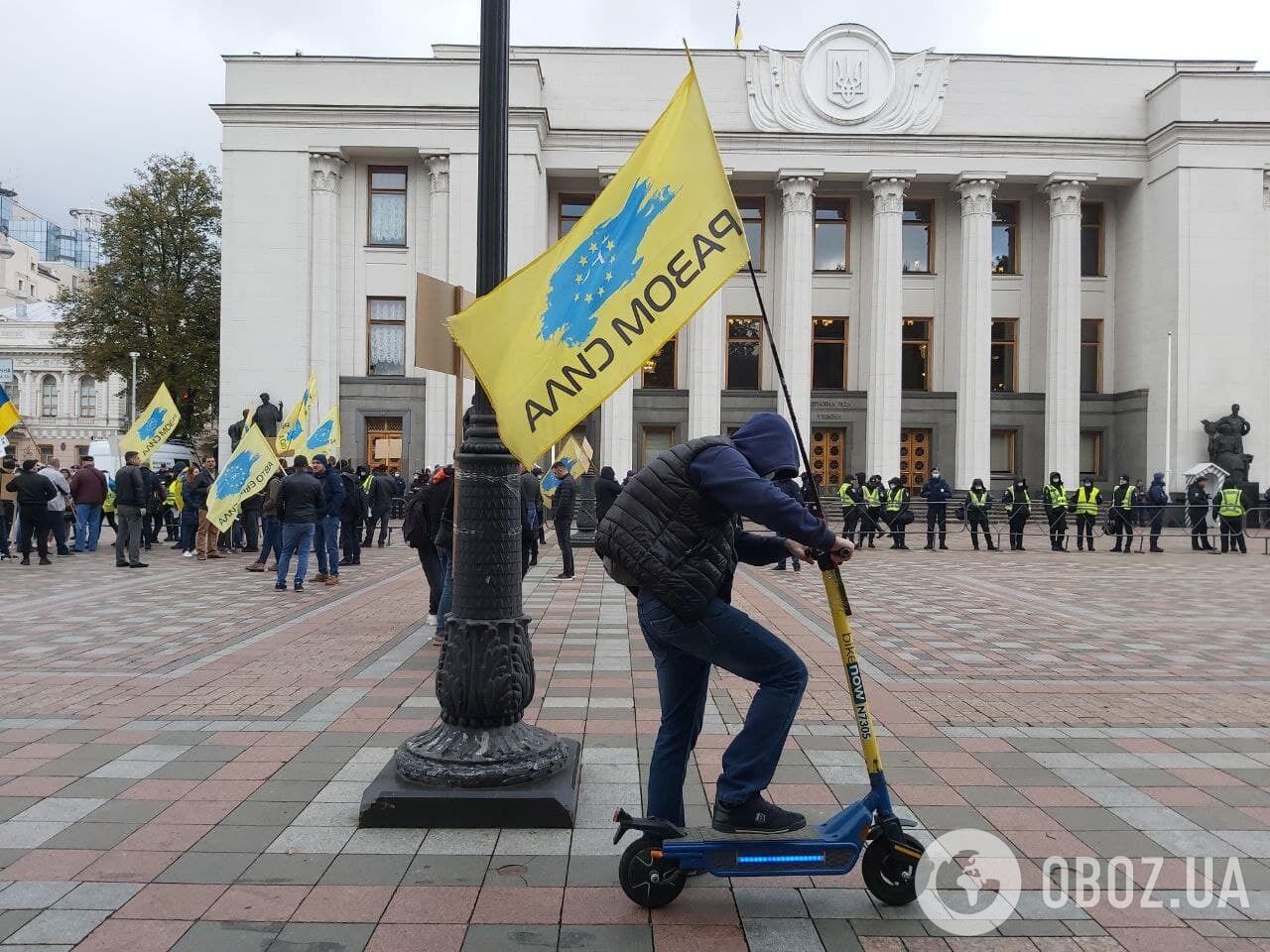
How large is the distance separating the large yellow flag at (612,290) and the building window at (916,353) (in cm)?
3426

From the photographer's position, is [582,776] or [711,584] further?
[582,776]

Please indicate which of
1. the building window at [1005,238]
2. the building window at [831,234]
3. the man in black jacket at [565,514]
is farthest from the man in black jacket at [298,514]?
the building window at [1005,238]

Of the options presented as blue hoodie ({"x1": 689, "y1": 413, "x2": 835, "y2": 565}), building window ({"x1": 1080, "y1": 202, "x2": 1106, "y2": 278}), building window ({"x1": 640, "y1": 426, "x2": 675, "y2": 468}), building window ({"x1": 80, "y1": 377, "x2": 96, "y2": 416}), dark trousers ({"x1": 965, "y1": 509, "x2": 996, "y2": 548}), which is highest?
building window ({"x1": 1080, "y1": 202, "x2": 1106, "y2": 278})

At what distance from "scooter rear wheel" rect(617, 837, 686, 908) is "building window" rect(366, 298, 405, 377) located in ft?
106

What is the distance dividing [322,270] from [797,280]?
702 inches

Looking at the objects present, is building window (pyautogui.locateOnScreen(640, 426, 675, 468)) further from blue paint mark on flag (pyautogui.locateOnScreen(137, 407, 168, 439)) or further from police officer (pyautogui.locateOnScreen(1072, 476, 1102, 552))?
blue paint mark on flag (pyautogui.locateOnScreen(137, 407, 168, 439))

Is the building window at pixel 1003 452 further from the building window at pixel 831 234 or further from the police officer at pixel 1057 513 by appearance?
the police officer at pixel 1057 513

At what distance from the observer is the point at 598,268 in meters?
3.62

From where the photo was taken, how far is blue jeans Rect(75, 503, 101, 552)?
709 inches

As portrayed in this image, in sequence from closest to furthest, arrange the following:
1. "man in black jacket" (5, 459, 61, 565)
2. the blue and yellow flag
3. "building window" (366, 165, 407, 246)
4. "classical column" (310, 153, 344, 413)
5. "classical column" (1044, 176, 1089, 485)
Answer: the blue and yellow flag < "man in black jacket" (5, 459, 61, 565) < "classical column" (310, 153, 344, 413) < "classical column" (1044, 176, 1089, 485) < "building window" (366, 165, 407, 246)

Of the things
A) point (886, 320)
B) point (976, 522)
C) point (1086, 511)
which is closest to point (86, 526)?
point (976, 522)

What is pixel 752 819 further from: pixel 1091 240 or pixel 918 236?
pixel 1091 240

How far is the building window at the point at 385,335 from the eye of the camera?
33.8 meters

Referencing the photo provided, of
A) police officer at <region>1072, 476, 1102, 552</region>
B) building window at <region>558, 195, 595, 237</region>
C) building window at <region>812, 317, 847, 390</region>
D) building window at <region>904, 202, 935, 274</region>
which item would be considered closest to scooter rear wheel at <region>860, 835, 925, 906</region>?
police officer at <region>1072, 476, 1102, 552</region>
